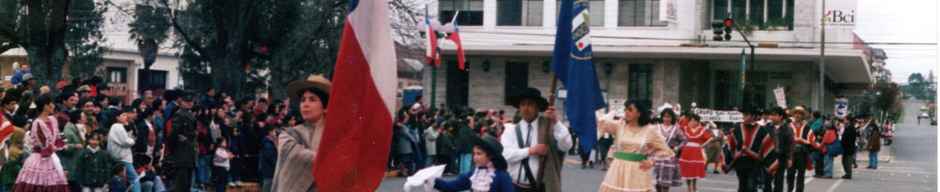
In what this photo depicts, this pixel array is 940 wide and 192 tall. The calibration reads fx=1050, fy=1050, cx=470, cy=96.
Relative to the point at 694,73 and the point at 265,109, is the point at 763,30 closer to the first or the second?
the point at 694,73

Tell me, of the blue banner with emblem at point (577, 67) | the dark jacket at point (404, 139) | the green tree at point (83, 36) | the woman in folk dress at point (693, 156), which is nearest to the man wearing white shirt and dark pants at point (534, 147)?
the blue banner with emblem at point (577, 67)

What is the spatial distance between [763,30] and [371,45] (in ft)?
141

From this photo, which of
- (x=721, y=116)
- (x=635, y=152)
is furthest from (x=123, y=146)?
(x=721, y=116)

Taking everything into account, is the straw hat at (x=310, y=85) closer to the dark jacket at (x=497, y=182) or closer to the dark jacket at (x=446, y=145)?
the dark jacket at (x=497, y=182)

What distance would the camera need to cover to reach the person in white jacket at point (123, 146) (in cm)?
1260

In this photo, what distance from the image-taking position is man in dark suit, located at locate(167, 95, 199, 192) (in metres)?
13.5

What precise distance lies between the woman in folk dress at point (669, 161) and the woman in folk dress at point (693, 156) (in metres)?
1.50

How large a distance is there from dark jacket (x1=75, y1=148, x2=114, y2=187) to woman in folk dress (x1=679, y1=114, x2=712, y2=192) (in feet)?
31.1

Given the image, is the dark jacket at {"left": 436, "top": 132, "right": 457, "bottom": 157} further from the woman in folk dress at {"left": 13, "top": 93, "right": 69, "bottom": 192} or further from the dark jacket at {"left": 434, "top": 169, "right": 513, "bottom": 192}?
the dark jacket at {"left": 434, "top": 169, "right": 513, "bottom": 192}

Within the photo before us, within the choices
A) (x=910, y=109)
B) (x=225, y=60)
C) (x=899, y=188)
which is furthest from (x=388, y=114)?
(x=910, y=109)

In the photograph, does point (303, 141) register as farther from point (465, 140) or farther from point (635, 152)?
point (465, 140)

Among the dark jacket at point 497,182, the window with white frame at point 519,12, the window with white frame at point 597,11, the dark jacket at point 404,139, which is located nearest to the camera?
the dark jacket at point 497,182

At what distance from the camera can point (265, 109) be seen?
18.1m

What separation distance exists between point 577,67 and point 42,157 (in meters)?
6.49
